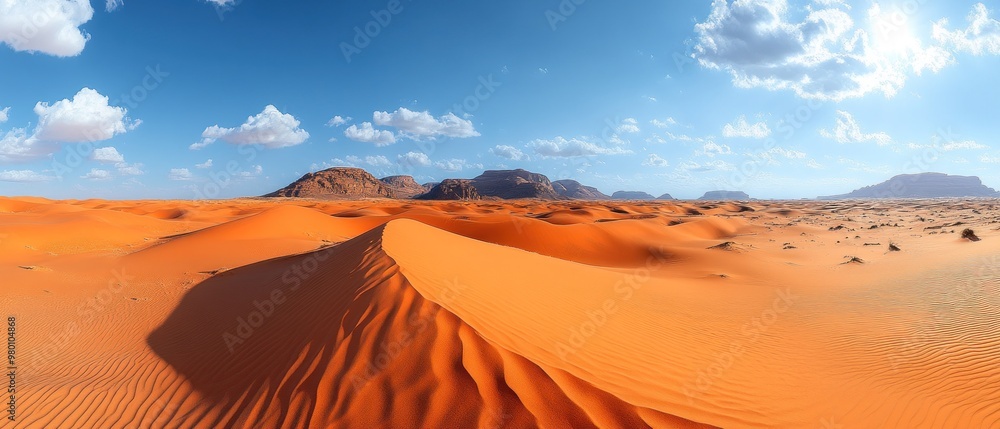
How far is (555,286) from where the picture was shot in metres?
9.03

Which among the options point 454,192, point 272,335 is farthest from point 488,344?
point 454,192

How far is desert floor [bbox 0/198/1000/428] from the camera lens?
436 centimetres

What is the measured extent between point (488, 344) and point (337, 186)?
174337 millimetres

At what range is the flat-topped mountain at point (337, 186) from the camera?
15762 centimetres

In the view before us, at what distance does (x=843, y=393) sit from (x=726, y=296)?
5.92 m

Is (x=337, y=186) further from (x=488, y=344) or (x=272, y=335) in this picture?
(x=488, y=344)

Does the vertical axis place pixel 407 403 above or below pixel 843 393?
above

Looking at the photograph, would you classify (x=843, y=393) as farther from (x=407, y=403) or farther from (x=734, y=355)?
(x=407, y=403)

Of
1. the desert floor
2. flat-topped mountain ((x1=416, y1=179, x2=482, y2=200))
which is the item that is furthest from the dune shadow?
flat-topped mountain ((x1=416, y1=179, x2=482, y2=200))

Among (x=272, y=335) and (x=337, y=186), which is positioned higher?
(x=337, y=186)

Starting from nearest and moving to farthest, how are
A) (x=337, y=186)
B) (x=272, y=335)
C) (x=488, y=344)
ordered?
(x=488, y=344)
(x=272, y=335)
(x=337, y=186)

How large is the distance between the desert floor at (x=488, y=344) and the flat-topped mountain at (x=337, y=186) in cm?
15044

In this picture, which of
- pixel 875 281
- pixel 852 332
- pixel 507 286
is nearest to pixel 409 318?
pixel 507 286

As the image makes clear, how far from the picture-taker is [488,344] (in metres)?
4.80
